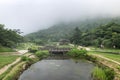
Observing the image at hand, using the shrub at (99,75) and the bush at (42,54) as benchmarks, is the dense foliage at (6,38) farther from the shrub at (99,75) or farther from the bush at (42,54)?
the shrub at (99,75)

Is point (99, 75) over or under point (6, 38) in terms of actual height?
under

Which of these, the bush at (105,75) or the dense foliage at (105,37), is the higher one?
the dense foliage at (105,37)

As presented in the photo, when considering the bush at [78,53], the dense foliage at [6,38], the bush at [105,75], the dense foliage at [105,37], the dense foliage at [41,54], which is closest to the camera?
the bush at [105,75]

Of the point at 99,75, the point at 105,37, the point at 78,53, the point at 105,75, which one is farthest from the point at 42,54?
the point at 105,75

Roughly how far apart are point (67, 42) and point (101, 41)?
29.9 metres

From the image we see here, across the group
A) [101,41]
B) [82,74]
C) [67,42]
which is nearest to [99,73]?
[82,74]

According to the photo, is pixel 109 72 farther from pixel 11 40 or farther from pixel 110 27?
pixel 110 27

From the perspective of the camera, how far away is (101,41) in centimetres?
7731

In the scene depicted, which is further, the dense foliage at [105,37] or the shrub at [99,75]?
the dense foliage at [105,37]

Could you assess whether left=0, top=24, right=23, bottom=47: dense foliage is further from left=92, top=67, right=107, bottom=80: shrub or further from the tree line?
left=92, top=67, right=107, bottom=80: shrub

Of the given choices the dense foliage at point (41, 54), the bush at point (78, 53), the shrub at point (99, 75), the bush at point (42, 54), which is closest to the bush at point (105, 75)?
the shrub at point (99, 75)

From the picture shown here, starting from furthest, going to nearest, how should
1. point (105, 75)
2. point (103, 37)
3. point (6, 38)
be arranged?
point (103, 37) → point (6, 38) → point (105, 75)

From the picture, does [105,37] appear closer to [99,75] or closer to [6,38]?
[6,38]

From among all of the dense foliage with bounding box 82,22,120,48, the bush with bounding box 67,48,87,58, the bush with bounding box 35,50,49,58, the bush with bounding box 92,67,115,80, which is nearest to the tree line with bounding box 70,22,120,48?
the dense foliage with bounding box 82,22,120,48
